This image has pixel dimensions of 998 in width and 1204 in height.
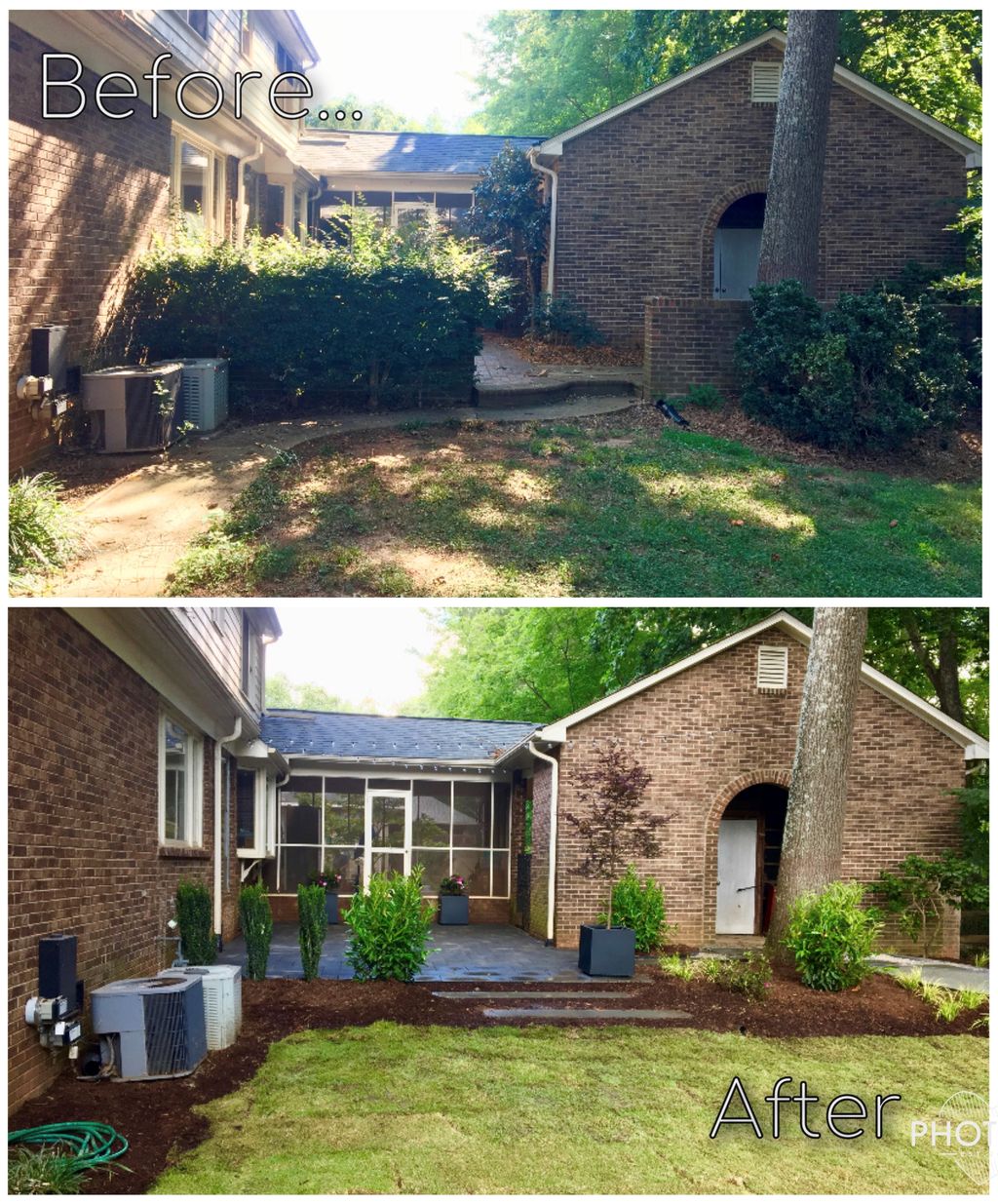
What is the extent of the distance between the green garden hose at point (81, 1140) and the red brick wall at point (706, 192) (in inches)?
433

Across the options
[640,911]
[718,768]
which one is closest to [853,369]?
[718,768]

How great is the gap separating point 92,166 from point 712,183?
26.6ft

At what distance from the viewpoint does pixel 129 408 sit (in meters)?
10.3

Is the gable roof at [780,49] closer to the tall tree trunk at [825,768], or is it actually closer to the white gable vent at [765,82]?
the white gable vent at [765,82]

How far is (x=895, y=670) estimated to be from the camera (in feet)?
68.8

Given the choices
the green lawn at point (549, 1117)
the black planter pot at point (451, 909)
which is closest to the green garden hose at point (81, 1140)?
the green lawn at point (549, 1117)

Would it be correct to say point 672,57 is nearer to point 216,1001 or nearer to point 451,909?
point 451,909

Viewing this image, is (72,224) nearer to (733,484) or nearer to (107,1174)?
(733,484)

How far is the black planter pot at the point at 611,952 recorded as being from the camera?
42.3ft

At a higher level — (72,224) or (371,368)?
(72,224)

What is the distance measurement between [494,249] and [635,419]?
3697 mm

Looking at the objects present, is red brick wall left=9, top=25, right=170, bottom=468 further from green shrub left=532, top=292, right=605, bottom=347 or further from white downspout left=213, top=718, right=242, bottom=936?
green shrub left=532, top=292, right=605, bottom=347

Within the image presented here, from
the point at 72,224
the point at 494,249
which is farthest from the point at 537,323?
the point at 72,224

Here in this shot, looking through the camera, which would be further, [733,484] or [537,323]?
[537,323]
